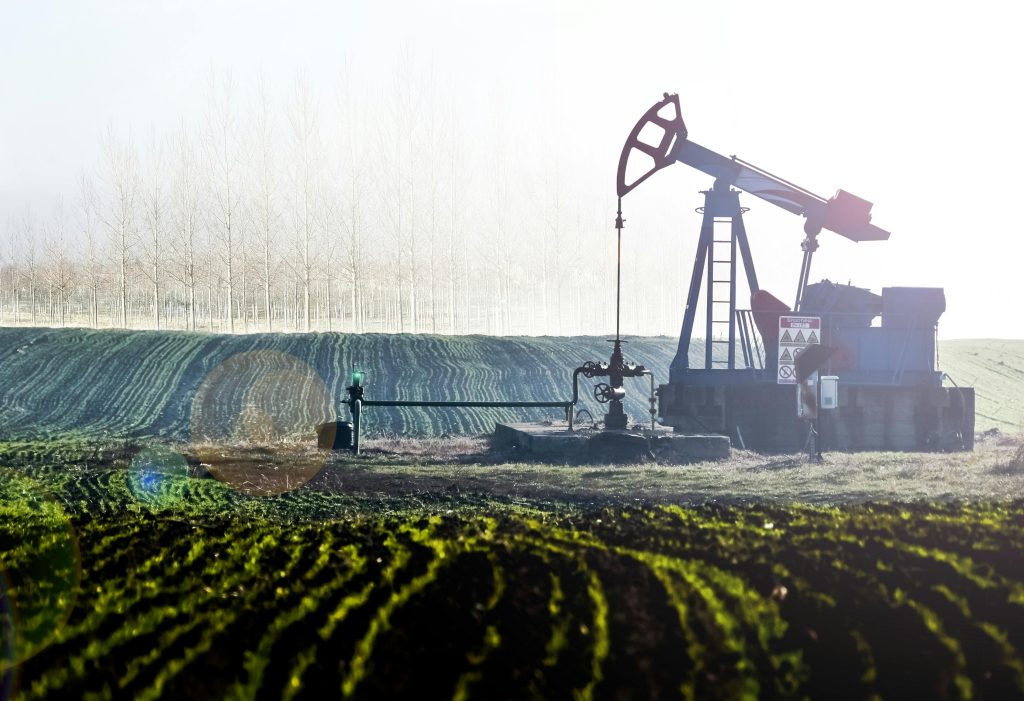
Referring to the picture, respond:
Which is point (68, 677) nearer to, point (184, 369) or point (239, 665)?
point (239, 665)

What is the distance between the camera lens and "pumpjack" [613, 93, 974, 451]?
878 inches

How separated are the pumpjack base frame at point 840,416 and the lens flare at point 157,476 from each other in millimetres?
9482

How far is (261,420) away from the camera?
29797 millimetres

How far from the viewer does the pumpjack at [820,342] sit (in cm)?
2230

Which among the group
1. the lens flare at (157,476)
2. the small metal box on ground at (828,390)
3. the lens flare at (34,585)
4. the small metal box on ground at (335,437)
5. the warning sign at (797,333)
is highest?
the warning sign at (797,333)

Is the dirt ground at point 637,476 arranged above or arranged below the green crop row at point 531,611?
below

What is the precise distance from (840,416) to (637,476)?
7.12 m

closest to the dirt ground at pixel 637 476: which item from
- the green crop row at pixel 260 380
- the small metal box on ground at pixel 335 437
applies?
the small metal box on ground at pixel 335 437

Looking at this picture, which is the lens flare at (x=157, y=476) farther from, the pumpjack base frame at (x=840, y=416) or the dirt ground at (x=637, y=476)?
the pumpjack base frame at (x=840, y=416)

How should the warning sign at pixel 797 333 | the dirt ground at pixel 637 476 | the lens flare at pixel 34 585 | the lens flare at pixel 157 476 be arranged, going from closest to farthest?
the lens flare at pixel 34 585
the lens flare at pixel 157 476
the dirt ground at pixel 637 476
the warning sign at pixel 797 333

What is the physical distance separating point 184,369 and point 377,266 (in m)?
24.5

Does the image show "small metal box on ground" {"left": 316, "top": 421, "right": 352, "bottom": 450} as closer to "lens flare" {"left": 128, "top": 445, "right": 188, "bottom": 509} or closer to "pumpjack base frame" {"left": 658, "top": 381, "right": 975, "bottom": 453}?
"lens flare" {"left": 128, "top": 445, "right": 188, "bottom": 509}

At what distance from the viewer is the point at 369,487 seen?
15430 mm

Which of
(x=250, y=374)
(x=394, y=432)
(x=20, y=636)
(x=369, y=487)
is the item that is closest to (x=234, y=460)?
(x=369, y=487)
